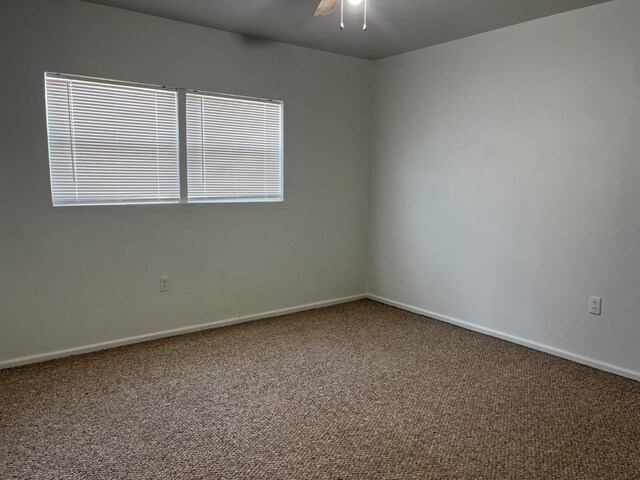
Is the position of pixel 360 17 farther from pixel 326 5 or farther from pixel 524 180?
pixel 524 180

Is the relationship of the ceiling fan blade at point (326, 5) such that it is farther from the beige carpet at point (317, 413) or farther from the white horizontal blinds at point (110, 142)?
the beige carpet at point (317, 413)

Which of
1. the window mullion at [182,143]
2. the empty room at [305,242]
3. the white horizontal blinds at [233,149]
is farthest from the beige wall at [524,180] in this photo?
the window mullion at [182,143]

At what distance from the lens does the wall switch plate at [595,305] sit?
321cm

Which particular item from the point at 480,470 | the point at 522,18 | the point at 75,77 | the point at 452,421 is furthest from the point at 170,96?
the point at 480,470

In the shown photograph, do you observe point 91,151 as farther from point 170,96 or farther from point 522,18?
point 522,18

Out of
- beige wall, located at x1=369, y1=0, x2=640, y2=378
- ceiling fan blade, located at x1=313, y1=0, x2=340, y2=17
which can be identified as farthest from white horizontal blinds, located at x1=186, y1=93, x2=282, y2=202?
ceiling fan blade, located at x1=313, y1=0, x2=340, y2=17

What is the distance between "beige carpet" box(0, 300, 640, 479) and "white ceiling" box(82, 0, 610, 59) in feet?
7.89

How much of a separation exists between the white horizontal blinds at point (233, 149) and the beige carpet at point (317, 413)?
126cm

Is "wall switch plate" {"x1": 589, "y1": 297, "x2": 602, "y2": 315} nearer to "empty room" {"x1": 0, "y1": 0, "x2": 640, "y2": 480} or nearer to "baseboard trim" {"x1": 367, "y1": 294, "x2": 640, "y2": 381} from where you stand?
"empty room" {"x1": 0, "y1": 0, "x2": 640, "y2": 480}

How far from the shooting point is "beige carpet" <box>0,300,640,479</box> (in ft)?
6.97

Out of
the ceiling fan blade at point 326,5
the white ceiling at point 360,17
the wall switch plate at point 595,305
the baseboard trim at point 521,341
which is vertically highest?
the white ceiling at point 360,17

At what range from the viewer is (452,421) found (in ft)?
8.22

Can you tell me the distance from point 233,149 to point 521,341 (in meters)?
2.79

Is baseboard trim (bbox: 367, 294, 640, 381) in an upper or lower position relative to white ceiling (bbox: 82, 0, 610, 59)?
lower
